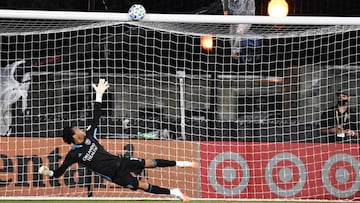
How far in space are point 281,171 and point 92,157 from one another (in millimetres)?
4442

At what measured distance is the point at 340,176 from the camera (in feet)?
50.3

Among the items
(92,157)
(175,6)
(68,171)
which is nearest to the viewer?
(92,157)

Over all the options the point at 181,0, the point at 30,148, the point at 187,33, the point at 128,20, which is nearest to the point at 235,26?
the point at 187,33

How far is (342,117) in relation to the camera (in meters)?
15.6

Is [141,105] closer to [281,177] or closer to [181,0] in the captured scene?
[181,0]

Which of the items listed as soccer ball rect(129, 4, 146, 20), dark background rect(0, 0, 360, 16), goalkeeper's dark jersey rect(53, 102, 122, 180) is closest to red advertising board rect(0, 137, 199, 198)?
goalkeeper's dark jersey rect(53, 102, 122, 180)

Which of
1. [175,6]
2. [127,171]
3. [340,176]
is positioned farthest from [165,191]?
[175,6]

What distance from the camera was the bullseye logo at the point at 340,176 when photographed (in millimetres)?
15328

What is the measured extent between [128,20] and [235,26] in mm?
2289

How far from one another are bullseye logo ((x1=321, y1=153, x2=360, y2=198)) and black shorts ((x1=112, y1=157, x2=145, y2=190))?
166 inches

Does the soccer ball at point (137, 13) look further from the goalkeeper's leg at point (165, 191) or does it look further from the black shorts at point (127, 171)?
the goalkeeper's leg at point (165, 191)

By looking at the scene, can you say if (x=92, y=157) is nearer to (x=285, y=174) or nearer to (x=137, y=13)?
(x=137, y=13)

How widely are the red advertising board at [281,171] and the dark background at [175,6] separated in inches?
175


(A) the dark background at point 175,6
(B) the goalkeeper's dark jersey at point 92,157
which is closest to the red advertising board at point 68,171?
(B) the goalkeeper's dark jersey at point 92,157
